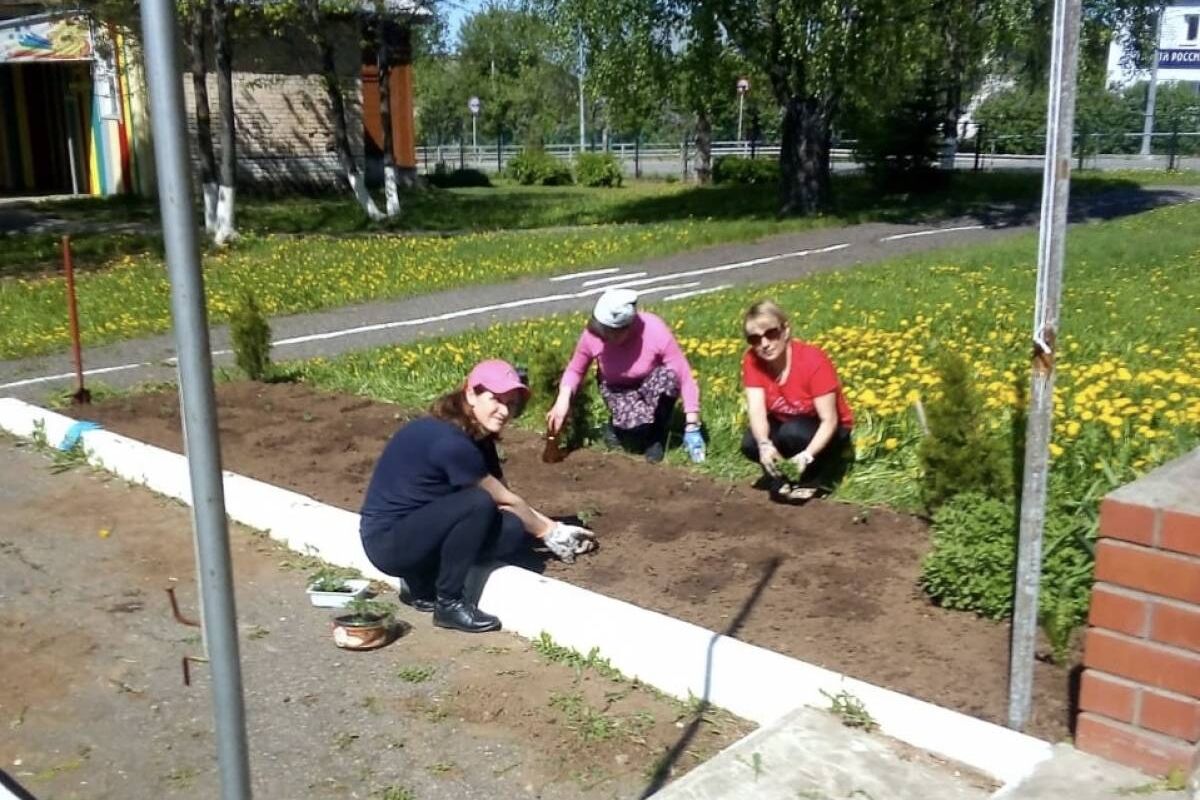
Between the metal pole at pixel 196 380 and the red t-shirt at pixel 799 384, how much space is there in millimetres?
3884

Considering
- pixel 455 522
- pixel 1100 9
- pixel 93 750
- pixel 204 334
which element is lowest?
pixel 93 750

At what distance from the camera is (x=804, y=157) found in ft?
70.7

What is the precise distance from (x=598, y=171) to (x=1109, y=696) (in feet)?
113

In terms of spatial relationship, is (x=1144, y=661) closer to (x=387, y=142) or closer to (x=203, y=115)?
(x=203, y=115)

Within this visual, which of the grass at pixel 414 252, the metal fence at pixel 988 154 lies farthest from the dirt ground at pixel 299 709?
the metal fence at pixel 988 154

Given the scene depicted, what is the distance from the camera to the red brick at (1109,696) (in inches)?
122

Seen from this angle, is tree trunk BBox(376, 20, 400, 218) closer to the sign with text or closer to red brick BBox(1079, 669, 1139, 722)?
red brick BBox(1079, 669, 1139, 722)

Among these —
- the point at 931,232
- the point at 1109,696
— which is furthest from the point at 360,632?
the point at 931,232

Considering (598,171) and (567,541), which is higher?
(598,171)

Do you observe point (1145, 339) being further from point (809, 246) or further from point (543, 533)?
point (809, 246)

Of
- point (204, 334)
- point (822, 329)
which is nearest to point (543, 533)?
point (204, 334)

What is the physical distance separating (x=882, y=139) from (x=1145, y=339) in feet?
57.3

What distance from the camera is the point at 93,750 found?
3.83 meters

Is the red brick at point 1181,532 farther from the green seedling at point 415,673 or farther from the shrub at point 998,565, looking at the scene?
the green seedling at point 415,673
